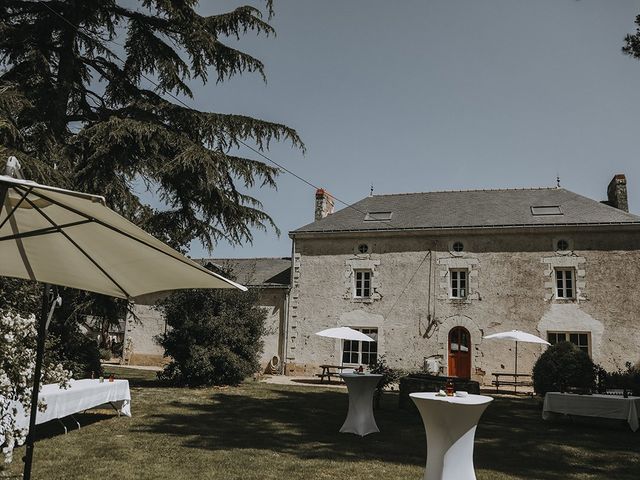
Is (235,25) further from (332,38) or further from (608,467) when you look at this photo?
(608,467)

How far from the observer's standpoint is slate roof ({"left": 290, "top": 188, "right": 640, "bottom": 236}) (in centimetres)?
1786

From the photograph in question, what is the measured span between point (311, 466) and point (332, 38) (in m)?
7.59

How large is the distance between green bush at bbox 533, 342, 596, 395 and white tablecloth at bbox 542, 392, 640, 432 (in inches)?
81.8

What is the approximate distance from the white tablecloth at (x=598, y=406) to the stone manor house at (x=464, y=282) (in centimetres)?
675

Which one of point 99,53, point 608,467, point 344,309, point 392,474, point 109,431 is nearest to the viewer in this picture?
point 392,474

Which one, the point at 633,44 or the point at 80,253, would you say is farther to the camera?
the point at 633,44

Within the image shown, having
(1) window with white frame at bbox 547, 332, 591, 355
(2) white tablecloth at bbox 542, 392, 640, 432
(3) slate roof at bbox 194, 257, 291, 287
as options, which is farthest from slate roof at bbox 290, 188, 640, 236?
(2) white tablecloth at bbox 542, 392, 640, 432

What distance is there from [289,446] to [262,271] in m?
15.8

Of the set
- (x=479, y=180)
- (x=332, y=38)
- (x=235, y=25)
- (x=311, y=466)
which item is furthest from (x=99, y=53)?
(x=479, y=180)

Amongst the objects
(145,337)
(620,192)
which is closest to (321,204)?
(145,337)

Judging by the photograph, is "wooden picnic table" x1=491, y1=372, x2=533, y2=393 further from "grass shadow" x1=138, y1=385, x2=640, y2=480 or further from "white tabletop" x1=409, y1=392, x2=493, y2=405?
"white tabletop" x1=409, y1=392, x2=493, y2=405

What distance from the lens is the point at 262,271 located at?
22938 mm

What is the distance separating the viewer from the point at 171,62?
11555 mm

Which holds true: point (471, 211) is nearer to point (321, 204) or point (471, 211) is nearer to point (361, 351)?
point (321, 204)
